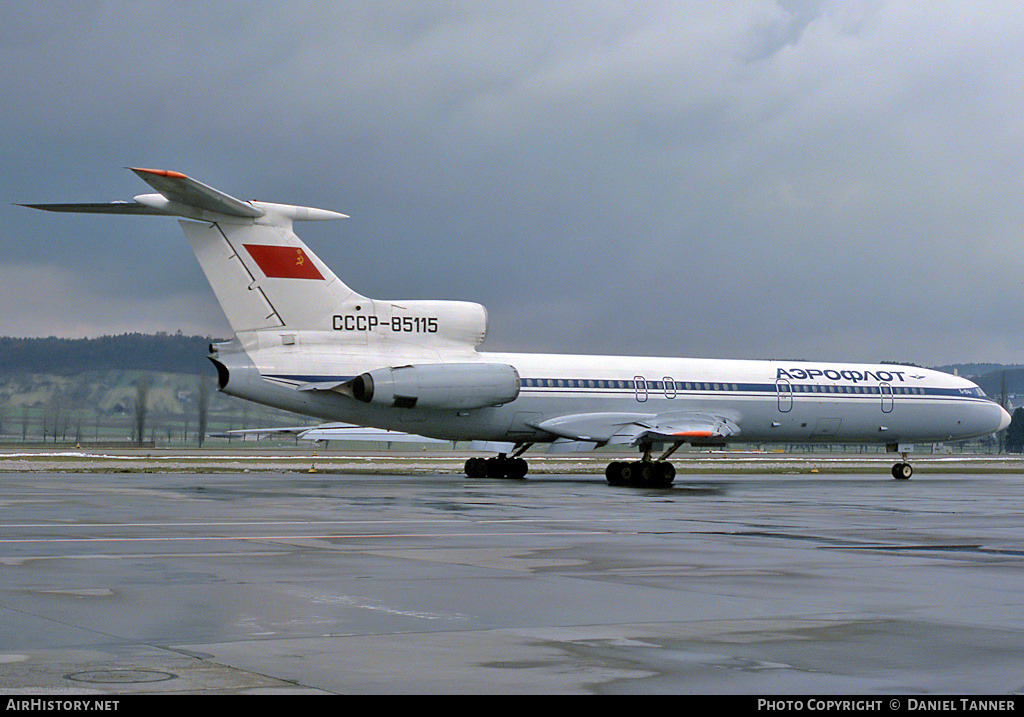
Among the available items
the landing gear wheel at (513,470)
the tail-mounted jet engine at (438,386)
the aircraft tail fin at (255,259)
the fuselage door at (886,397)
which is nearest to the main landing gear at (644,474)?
the tail-mounted jet engine at (438,386)

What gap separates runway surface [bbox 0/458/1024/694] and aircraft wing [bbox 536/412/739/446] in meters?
13.1

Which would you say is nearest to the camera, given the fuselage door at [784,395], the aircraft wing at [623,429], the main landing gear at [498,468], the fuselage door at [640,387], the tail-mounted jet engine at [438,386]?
the tail-mounted jet engine at [438,386]

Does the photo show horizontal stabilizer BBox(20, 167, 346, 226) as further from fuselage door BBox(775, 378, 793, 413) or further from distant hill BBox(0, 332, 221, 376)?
distant hill BBox(0, 332, 221, 376)

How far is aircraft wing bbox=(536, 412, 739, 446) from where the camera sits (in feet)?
112

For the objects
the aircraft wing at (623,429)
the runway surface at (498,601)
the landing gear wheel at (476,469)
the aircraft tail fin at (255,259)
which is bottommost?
the runway surface at (498,601)

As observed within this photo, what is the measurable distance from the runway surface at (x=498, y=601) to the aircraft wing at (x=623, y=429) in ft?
43.1

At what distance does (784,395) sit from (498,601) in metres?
30.3

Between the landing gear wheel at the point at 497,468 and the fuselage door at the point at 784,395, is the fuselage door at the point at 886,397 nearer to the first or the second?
the fuselage door at the point at 784,395

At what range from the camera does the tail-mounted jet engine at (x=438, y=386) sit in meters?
30.5

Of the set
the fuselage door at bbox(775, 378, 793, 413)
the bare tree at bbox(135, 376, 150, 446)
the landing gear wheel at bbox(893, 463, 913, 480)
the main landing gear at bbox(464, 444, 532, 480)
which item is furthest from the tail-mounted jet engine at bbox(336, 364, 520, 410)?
the bare tree at bbox(135, 376, 150, 446)

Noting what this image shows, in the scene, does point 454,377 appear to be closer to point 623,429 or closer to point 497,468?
point 623,429

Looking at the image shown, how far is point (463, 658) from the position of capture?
7.18 metres

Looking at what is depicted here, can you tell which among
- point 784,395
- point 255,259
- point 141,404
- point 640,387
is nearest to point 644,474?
point 640,387

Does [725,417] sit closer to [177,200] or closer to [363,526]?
[177,200]
